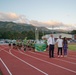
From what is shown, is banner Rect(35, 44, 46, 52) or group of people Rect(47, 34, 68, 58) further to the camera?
banner Rect(35, 44, 46, 52)

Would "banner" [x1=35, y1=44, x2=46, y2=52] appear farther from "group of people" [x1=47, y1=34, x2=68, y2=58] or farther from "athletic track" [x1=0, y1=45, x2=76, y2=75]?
"athletic track" [x1=0, y1=45, x2=76, y2=75]

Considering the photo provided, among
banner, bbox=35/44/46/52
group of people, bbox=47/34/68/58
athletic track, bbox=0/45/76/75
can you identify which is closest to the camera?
athletic track, bbox=0/45/76/75

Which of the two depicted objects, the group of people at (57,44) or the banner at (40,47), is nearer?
the group of people at (57,44)

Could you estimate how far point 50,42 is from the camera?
17203mm

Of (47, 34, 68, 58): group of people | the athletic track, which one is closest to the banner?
(47, 34, 68, 58): group of people

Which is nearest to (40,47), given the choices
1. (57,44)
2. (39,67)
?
(57,44)

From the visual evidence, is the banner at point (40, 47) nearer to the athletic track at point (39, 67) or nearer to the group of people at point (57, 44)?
the group of people at point (57, 44)

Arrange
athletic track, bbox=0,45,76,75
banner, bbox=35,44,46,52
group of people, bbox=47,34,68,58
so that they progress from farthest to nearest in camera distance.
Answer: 1. banner, bbox=35,44,46,52
2. group of people, bbox=47,34,68,58
3. athletic track, bbox=0,45,76,75

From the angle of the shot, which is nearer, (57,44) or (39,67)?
(39,67)

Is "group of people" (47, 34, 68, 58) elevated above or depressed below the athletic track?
above

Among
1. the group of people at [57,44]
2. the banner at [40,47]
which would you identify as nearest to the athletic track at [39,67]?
the group of people at [57,44]

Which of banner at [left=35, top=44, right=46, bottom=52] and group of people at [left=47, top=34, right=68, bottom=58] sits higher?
group of people at [left=47, top=34, right=68, bottom=58]

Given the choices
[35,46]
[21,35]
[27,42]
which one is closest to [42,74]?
[35,46]

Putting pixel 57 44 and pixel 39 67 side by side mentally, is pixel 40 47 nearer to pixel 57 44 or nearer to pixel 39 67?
pixel 57 44
